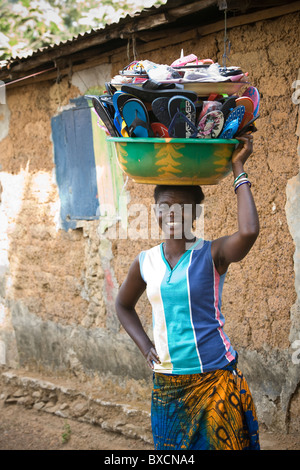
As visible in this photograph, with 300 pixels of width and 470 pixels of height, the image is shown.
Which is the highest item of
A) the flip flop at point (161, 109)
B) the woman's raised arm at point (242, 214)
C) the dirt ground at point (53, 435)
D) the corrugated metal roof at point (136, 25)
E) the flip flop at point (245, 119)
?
the corrugated metal roof at point (136, 25)

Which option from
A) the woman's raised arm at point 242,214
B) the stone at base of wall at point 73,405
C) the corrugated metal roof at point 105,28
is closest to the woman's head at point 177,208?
the woman's raised arm at point 242,214

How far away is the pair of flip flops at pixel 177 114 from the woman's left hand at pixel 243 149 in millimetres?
198

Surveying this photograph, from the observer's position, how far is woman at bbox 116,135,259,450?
7.34 ft

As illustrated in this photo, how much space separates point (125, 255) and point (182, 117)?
2602 mm

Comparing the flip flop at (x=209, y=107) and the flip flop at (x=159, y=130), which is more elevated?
the flip flop at (x=209, y=107)

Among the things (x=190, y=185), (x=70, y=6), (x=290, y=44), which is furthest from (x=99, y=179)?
(x=70, y=6)

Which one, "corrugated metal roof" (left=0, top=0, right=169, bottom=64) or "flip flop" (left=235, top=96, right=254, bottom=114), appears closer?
"flip flop" (left=235, top=96, right=254, bottom=114)

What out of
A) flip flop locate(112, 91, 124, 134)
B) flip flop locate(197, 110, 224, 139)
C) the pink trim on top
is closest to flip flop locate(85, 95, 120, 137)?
flip flop locate(112, 91, 124, 134)

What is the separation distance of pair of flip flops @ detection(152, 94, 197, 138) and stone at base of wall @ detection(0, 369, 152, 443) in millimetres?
2910

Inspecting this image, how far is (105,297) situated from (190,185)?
2637 millimetres

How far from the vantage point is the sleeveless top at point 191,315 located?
7.44 feet

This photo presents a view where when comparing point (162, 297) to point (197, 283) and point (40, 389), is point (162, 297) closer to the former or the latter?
point (197, 283)

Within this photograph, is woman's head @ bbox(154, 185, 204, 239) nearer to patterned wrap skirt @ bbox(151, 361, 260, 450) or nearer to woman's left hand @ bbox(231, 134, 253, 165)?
woman's left hand @ bbox(231, 134, 253, 165)

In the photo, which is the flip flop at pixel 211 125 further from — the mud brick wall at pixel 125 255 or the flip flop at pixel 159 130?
the mud brick wall at pixel 125 255
